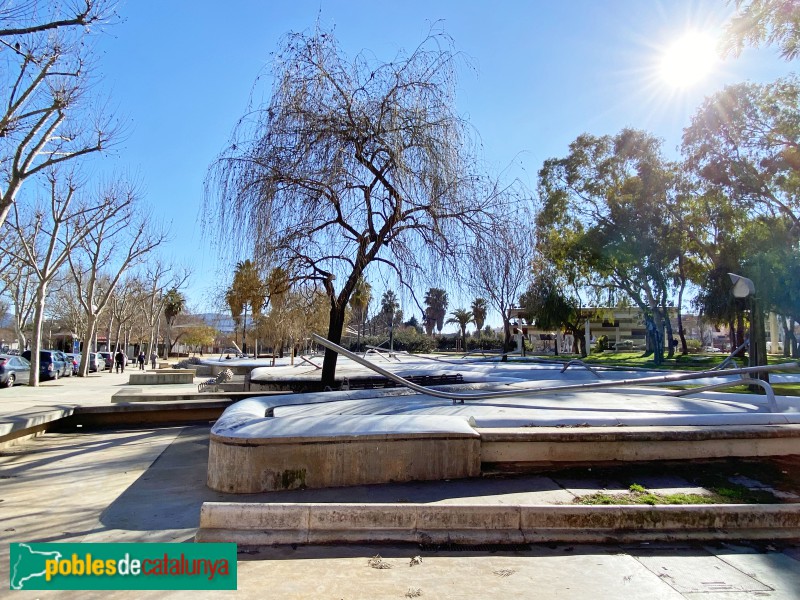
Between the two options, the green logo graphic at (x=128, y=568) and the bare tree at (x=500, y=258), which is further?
the bare tree at (x=500, y=258)

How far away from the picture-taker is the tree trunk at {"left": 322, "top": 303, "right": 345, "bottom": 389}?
33.9ft

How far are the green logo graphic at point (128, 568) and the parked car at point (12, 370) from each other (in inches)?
828

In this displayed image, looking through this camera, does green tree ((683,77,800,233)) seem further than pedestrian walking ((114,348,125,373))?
No

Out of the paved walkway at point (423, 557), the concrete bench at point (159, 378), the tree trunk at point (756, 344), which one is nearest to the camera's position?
the paved walkway at point (423, 557)

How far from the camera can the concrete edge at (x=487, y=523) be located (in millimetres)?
4250

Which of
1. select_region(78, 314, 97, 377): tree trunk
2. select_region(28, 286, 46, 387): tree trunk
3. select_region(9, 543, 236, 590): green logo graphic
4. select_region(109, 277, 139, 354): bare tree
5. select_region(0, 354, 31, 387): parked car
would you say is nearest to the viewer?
select_region(9, 543, 236, 590): green logo graphic

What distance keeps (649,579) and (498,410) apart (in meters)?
3.41

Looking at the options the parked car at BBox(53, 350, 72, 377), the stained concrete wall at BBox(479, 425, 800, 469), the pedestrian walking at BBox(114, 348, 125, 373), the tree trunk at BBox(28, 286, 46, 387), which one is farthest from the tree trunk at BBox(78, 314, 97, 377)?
the stained concrete wall at BBox(479, 425, 800, 469)

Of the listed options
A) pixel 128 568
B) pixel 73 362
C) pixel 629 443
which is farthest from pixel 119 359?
pixel 629 443

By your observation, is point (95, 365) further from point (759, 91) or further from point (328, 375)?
point (759, 91)

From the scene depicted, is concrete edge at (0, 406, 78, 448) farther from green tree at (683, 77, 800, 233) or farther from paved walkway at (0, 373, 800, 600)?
green tree at (683, 77, 800, 233)

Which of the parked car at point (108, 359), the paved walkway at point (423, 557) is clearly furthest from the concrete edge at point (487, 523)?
the parked car at point (108, 359)

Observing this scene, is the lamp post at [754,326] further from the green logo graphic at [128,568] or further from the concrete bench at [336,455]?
the green logo graphic at [128,568]

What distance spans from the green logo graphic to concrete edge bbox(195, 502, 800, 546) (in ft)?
1.55
